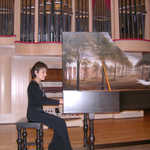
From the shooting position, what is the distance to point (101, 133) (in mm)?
4703

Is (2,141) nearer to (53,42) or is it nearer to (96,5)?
(53,42)

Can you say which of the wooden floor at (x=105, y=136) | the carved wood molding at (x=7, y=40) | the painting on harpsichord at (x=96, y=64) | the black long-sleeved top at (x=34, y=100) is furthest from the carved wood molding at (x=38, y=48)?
the black long-sleeved top at (x=34, y=100)

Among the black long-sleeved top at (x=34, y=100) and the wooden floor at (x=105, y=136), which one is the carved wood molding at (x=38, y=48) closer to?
the wooden floor at (x=105, y=136)

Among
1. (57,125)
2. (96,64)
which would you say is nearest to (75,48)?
(96,64)

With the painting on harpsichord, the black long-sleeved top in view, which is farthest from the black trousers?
the painting on harpsichord

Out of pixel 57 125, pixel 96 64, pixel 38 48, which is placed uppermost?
pixel 38 48

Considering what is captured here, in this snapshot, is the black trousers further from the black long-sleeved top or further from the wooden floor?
the wooden floor

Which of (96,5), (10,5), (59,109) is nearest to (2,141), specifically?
(59,109)

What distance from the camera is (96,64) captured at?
10.1 feet

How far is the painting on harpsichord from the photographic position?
9.63 feet

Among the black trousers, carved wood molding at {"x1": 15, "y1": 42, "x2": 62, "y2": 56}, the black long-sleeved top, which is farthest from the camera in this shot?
carved wood molding at {"x1": 15, "y1": 42, "x2": 62, "y2": 56}

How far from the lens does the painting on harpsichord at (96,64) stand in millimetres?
2936

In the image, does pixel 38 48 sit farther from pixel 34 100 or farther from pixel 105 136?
pixel 34 100

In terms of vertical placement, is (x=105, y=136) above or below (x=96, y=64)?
below
